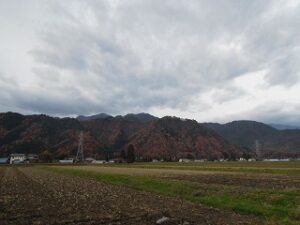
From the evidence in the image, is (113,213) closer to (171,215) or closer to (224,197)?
(171,215)

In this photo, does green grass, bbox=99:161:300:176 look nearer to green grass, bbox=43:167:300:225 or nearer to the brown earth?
green grass, bbox=43:167:300:225

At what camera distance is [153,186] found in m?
40.9

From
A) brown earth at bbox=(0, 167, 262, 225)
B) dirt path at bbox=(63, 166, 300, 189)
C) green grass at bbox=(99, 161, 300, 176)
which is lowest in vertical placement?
brown earth at bbox=(0, 167, 262, 225)

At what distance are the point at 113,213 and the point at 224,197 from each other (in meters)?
9.77

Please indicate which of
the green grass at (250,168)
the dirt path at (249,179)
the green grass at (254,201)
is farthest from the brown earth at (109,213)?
the green grass at (250,168)

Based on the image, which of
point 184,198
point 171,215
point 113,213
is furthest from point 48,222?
point 184,198

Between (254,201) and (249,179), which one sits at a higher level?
(249,179)

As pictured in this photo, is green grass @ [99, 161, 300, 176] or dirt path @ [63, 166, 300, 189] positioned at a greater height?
green grass @ [99, 161, 300, 176]

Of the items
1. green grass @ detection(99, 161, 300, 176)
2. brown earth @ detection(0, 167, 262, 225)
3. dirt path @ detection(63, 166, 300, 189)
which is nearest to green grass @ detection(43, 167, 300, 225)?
brown earth @ detection(0, 167, 262, 225)

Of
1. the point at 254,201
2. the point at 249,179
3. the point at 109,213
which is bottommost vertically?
the point at 109,213

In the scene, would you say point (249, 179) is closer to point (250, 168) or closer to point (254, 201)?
point (254, 201)

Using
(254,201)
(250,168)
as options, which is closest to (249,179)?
(254,201)

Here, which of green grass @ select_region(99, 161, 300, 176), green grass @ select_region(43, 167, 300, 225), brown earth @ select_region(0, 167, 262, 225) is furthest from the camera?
green grass @ select_region(99, 161, 300, 176)

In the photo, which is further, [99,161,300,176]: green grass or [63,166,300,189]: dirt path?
[99,161,300,176]: green grass
